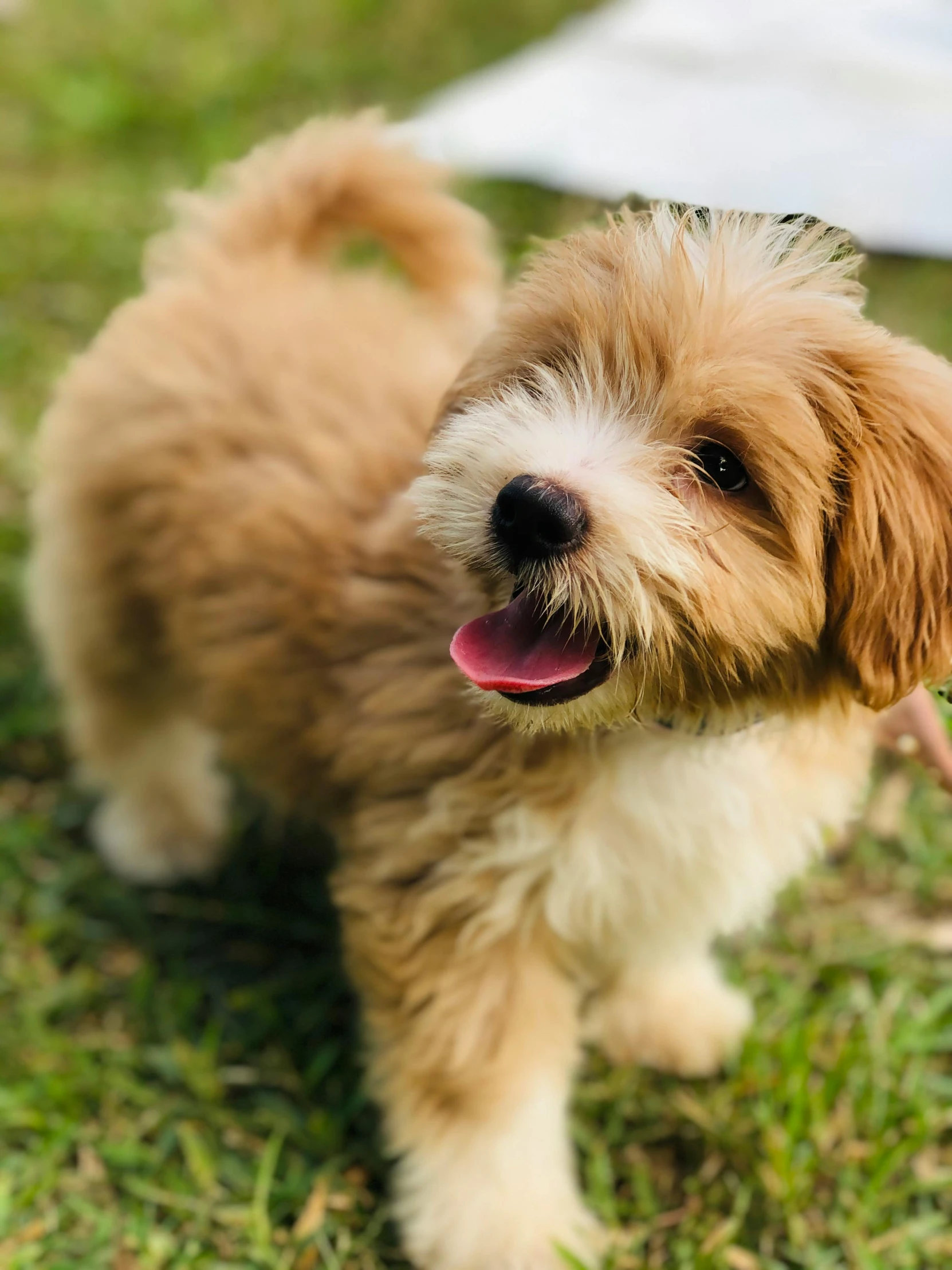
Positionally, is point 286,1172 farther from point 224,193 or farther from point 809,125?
point 809,125

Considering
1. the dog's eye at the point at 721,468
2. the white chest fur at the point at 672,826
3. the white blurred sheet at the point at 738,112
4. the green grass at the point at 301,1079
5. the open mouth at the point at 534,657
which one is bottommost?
the green grass at the point at 301,1079

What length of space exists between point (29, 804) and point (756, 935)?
1830 mm

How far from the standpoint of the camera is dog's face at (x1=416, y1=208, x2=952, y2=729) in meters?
1.45

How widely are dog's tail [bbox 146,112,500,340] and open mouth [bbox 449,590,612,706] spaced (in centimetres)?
129

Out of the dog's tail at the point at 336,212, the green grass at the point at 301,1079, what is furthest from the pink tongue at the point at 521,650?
the dog's tail at the point at 336,212

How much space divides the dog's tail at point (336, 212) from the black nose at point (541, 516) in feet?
4.36

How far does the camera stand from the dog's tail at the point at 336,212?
8.29 feet

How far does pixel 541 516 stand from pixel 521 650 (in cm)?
22

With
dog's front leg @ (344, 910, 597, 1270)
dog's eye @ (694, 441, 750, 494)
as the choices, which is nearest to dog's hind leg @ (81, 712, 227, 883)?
dog's front leg @ (344, 910, 597, 1270)

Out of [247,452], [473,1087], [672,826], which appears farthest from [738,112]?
[473,1087]

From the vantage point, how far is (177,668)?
259cm

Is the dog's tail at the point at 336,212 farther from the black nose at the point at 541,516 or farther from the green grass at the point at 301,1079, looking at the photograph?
the black nose at the point at 541,516

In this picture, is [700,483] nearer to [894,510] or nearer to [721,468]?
[721,468]

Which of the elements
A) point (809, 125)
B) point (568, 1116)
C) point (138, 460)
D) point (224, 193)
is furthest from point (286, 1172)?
point (809, 125)
